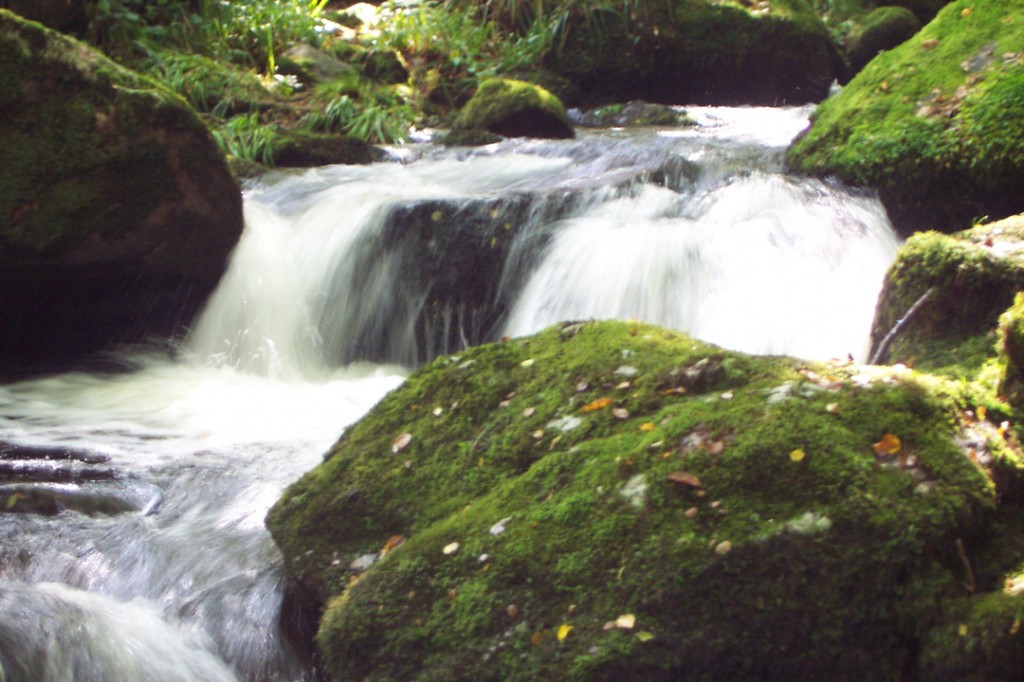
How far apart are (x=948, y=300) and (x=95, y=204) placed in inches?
182

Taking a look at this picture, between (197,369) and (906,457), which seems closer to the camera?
(906,457)

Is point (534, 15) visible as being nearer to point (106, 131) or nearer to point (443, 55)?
point (443, 55)

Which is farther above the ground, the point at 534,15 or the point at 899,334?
the point at 534,15

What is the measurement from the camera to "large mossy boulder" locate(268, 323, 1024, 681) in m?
2.17

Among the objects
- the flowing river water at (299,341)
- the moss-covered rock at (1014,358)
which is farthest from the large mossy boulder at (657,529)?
the flowing river water at (299,341)

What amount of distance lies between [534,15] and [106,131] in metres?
8.22

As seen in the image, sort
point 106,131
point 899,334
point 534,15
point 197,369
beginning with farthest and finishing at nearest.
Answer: point 534,15 < point 197,369 < point 106,131 < point 899,334

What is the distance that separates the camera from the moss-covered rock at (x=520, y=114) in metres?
9.32

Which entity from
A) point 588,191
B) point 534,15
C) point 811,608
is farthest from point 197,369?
point 534,15

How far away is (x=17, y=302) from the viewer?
5695 mm

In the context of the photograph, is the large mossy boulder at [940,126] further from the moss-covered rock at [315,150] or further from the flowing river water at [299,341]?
the moss-covered rock at [315,150]

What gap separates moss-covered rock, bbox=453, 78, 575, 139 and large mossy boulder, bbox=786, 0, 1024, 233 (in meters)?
3.15

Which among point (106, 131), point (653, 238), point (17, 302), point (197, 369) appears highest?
point (106, 131)

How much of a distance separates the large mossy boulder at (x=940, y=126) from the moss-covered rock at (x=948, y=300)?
5.37 feet
